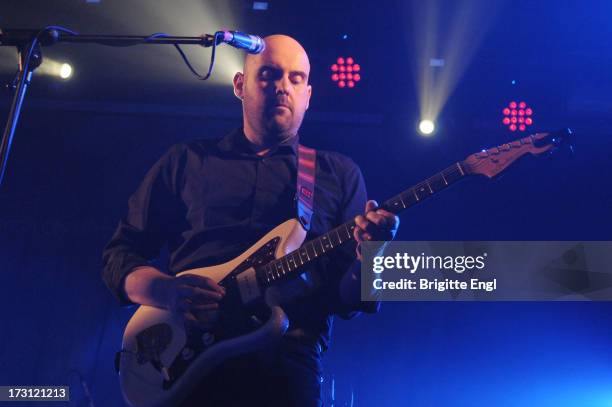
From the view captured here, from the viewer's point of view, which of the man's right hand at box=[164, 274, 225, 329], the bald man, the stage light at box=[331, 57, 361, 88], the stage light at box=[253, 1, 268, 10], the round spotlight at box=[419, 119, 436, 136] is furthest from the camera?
the round spotlight at box=[419, 119, 436, 136]

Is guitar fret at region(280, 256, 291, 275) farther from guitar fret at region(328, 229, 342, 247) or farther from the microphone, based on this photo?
the microphone

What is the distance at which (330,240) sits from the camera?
241cm

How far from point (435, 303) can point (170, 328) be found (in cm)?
302

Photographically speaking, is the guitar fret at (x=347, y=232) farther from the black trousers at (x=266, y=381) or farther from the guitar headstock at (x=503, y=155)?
the guitar headstock at (x=503, y=155)

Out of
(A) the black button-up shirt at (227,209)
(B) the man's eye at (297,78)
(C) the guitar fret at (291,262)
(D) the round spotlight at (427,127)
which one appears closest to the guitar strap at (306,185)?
(A) the black button-up shirt at (227,209)

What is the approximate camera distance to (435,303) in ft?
15.8

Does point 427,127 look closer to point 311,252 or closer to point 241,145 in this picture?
point 241,145

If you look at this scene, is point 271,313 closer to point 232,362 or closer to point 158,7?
point 232,362

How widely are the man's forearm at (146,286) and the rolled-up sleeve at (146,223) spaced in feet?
0.27

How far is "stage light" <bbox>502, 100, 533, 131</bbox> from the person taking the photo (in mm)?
4410

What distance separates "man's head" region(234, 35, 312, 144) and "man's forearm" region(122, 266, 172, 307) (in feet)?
3.04

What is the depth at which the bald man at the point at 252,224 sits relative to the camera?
214 cm

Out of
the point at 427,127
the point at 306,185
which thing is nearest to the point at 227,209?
the point at 306,185

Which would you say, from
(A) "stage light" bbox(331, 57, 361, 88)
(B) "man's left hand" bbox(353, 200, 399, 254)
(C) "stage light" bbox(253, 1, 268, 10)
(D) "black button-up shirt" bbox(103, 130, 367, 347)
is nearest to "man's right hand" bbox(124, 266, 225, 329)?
(D) "black button-up shirt" bbox(103, 130, 367, 347)
